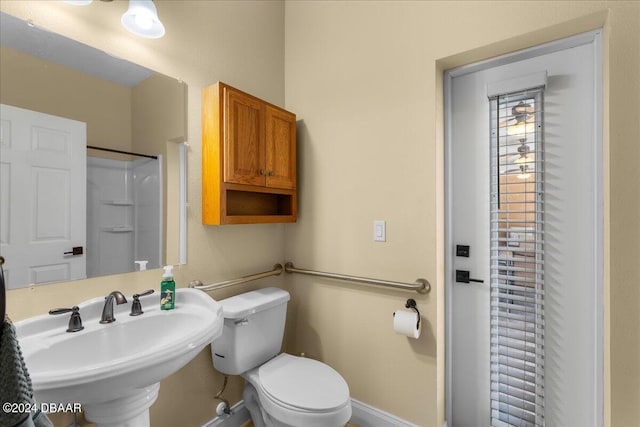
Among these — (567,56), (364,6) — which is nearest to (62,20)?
(364,6)

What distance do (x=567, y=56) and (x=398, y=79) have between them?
2.42 ft

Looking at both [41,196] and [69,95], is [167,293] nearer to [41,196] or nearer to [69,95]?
[41,196]

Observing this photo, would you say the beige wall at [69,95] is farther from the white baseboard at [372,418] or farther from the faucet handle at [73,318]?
the white baseboard at [372,418]

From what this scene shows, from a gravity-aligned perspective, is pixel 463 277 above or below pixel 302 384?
above

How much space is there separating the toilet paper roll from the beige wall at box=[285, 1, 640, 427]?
0.32 ft

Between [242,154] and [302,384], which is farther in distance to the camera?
[242,154]

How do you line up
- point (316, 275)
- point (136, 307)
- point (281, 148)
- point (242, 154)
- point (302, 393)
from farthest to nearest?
point (316, 275)
point (281, 148)
point (242, 154)
point (302, 393)
point (136, 307)

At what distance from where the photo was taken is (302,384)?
1.41 meters

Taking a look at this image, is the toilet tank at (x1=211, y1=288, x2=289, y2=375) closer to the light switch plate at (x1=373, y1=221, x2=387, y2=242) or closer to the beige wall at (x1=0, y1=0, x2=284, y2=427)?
the beige wall at (x1=0, y1=0, x2=284, y2=427)

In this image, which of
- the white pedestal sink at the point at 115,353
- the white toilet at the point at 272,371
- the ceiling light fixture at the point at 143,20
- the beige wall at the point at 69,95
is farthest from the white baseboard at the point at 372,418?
the ceiling light fixture at the point at 143,20

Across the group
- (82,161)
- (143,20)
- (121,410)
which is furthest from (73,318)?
(143,20)

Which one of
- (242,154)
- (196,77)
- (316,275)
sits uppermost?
(196,77)

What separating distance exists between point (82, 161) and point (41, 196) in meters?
0.18

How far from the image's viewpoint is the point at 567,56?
1366mm
